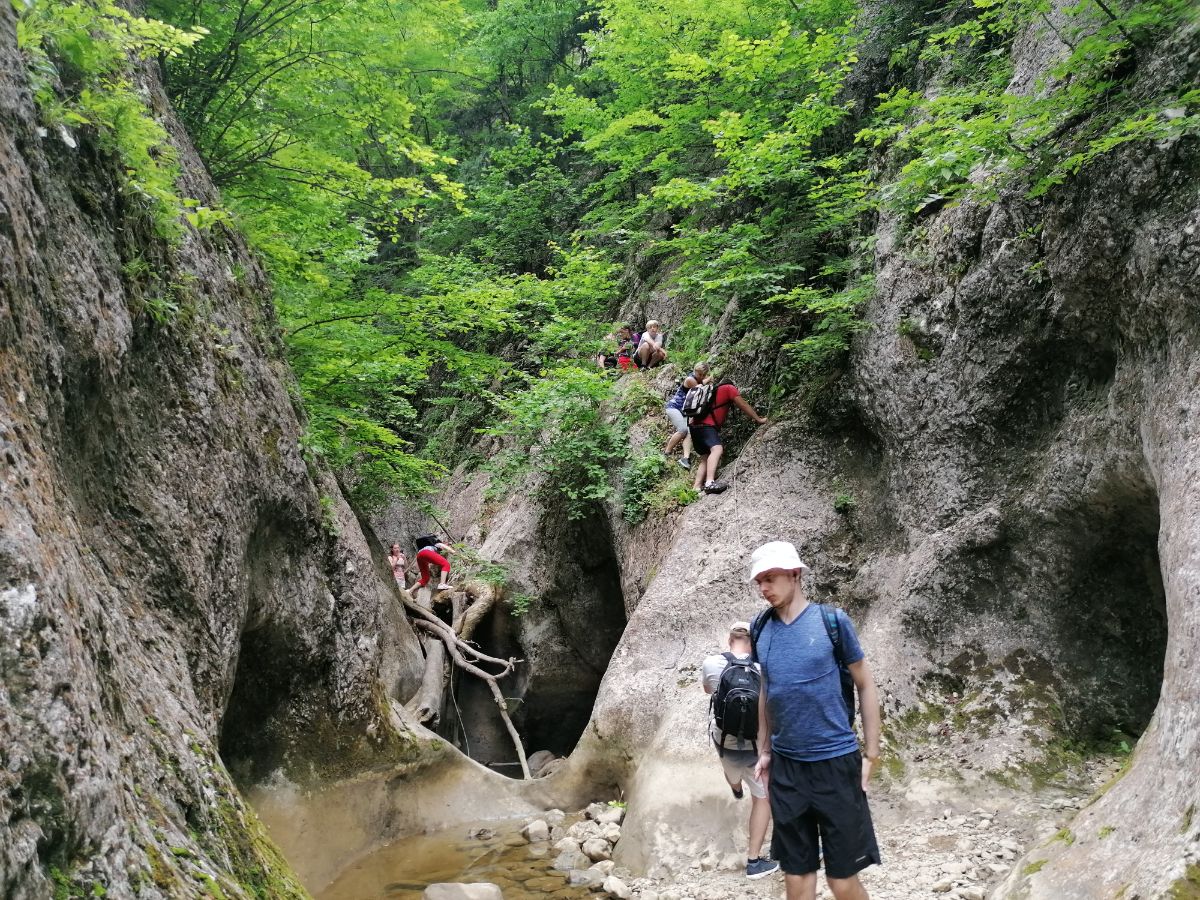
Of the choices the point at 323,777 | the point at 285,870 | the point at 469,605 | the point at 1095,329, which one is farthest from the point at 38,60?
the point at 469,605

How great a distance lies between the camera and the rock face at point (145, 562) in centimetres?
272

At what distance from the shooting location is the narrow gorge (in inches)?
156

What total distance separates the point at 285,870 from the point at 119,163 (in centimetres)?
457

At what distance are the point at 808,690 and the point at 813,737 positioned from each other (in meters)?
0.22

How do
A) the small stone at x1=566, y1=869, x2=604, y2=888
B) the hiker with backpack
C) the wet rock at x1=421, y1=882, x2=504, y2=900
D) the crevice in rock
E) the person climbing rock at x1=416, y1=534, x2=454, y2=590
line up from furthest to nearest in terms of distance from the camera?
the person climbing rock at x1=416, y1=534, x2=454, y2=590 < the crevice in rock < the small stone at x1=566, y1=869, x2=604, y2=888 < the wet rock at x1=421, y1=882, x2=504, y2=900 < the hiker with backpack

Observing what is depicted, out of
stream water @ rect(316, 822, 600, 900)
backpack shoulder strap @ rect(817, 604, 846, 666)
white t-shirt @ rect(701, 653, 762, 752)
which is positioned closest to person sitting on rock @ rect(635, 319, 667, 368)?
stream water @ rect(316, 822, 600, 900)

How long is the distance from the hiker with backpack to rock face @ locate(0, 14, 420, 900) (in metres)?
3.15

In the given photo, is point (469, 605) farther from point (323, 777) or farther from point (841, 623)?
point (841, 623)

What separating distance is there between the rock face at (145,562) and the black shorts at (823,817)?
8.51 ft

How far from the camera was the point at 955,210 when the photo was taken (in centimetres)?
877

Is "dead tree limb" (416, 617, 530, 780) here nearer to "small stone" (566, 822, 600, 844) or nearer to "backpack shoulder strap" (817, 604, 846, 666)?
"small stone" (566, 822, 600, 844)

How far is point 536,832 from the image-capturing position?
341 inches

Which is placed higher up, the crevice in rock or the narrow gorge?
the narrow gorge

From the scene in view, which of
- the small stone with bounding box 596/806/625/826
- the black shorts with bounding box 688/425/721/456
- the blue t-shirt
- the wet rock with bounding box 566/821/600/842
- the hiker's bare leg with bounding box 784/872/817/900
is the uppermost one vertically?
the black shorts with bounding box 688/425/721/456
